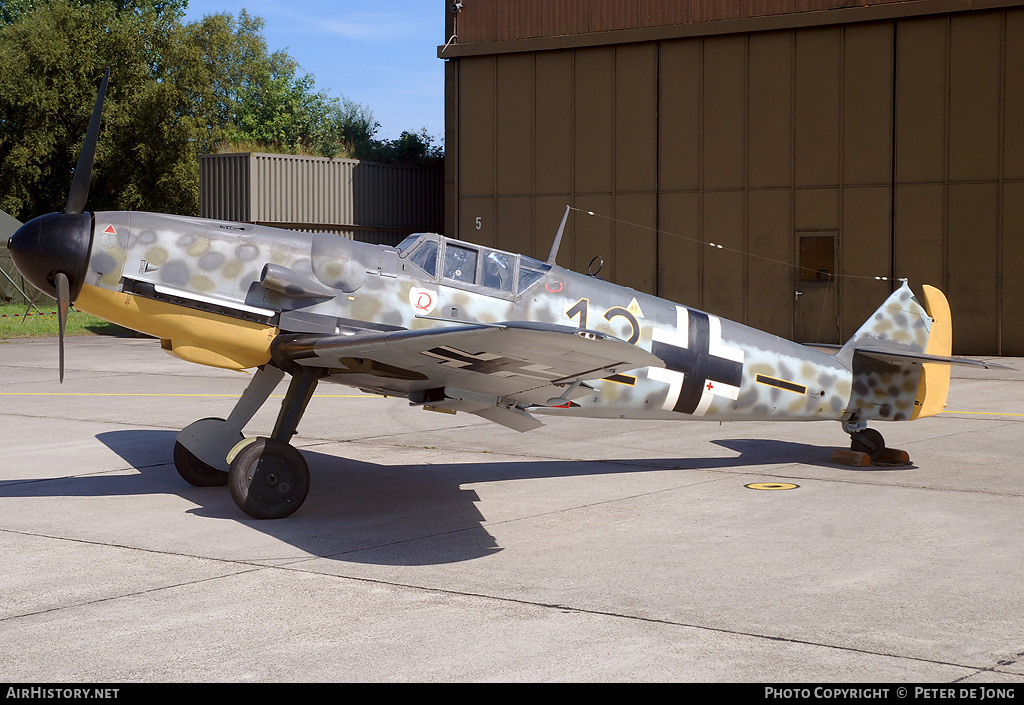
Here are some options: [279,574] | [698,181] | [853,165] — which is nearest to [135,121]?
[698,181]

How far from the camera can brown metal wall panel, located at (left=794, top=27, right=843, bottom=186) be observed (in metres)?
25.7

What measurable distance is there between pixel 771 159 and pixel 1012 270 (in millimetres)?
Result: 6252

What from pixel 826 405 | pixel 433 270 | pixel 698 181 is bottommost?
pixel 826 405

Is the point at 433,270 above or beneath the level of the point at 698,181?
beneath

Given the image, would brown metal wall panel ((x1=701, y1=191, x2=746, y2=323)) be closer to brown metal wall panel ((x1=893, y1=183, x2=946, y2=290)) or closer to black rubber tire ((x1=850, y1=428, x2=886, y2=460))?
brown metal wall panel ((x1=893, y1=183, x2=946, y2=290))

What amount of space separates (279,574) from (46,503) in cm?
320

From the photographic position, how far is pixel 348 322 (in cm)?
834

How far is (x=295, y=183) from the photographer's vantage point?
31.4m

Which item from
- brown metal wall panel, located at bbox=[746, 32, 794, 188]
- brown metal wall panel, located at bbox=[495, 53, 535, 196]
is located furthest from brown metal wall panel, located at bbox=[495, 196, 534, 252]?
brown metal wall panel, located at bbox=[746, 32, 794, 188]

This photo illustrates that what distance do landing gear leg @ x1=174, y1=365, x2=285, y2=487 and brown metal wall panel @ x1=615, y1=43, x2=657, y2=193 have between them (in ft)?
66.0

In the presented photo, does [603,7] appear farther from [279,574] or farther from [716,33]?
[279,574]

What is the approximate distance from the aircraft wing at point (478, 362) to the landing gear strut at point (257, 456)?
0.46 metres

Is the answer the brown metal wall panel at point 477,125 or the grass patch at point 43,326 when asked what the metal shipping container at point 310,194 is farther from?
the grass patch at point 43,326

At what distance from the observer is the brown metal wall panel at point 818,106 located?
25.7 m
